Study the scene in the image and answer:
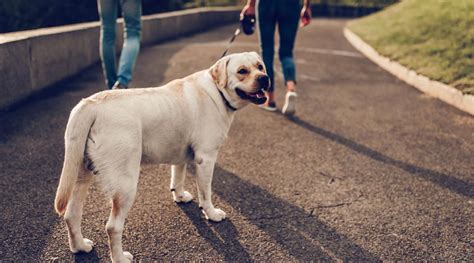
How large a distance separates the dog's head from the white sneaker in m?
2.52

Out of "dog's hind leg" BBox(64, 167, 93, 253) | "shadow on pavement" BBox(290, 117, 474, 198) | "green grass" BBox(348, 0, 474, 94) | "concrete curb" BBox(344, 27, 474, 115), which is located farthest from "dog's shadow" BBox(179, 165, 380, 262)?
"green grass" BBox(348, 0, 474, 94)

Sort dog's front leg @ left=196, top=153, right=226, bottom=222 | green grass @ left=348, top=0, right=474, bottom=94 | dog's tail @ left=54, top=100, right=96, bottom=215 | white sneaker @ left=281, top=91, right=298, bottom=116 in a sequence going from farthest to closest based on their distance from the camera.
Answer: green grass @ left=348, top=0, right=474, bottom=94 → white sneaker @ left=281, top=91, right=298, bottom=116 → dog's front leg @ left=196, top=153, right=226, bottom=222 → dog's tail @ left=54, top=100, right=96, bottom=215

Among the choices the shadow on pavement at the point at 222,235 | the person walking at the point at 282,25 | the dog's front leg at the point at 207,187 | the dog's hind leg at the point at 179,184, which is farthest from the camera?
the person walking at the point at 282,25

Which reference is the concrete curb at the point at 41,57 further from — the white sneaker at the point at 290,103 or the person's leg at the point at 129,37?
the white sneaker at the point at 290,103

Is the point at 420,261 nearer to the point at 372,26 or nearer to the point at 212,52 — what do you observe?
the point at 212,52

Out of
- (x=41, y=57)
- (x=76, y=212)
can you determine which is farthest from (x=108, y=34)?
→ (x=76, y=212)

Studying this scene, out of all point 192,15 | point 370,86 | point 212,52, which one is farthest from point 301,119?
point 192,15

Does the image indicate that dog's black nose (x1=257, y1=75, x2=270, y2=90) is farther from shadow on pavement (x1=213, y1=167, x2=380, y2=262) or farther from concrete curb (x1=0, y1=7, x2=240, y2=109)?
concrete curb (x1=0, y1=7, x2=240, y2=109)

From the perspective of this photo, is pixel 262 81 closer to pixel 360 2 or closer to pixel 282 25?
pixel 282 25

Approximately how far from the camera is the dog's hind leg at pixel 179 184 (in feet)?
11.2

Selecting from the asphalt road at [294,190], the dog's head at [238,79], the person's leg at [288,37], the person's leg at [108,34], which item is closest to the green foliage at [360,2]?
the asphalt road at [294,190]

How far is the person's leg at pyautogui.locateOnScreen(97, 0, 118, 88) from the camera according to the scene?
525 centimetres

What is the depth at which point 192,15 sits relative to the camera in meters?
14.0

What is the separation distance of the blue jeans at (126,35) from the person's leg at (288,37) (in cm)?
175
